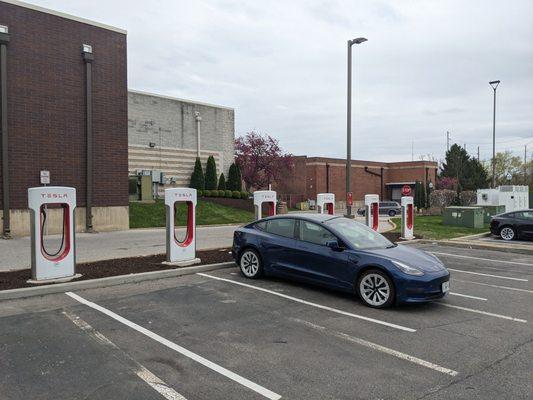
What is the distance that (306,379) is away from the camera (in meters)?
4.38

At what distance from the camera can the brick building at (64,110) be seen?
677 inches

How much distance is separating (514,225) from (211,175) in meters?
21.6

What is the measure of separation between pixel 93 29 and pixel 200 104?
15.9 metres

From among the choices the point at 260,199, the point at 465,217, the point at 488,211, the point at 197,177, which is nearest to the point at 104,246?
the point at 260,199

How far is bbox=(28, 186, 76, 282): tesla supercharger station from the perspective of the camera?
801 centimetres

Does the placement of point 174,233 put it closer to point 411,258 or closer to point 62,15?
point 411,258

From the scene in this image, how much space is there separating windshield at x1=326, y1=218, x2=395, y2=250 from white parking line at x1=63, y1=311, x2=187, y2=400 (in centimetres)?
407

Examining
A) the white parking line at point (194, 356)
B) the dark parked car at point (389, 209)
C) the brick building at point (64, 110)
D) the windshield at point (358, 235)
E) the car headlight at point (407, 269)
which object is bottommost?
the dark parked car at point (389, 209)

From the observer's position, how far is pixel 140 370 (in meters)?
4.52

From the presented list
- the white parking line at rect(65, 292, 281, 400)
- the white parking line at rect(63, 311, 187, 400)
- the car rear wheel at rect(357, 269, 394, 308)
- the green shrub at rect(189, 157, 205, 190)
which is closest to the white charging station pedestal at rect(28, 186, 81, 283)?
the white parking line at rect(65, 292, 281, 400)

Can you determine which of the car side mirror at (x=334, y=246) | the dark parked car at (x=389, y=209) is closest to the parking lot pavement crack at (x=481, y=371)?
the car side mirror at (x=334, y=246)

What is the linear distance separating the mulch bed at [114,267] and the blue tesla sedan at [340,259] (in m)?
1.83

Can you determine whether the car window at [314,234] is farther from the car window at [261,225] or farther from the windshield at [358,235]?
the car window at [261,225]

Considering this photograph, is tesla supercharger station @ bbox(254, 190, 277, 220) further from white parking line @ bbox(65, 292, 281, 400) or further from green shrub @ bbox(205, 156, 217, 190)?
green shrub @ bbox(205, 156, 217, 190)
